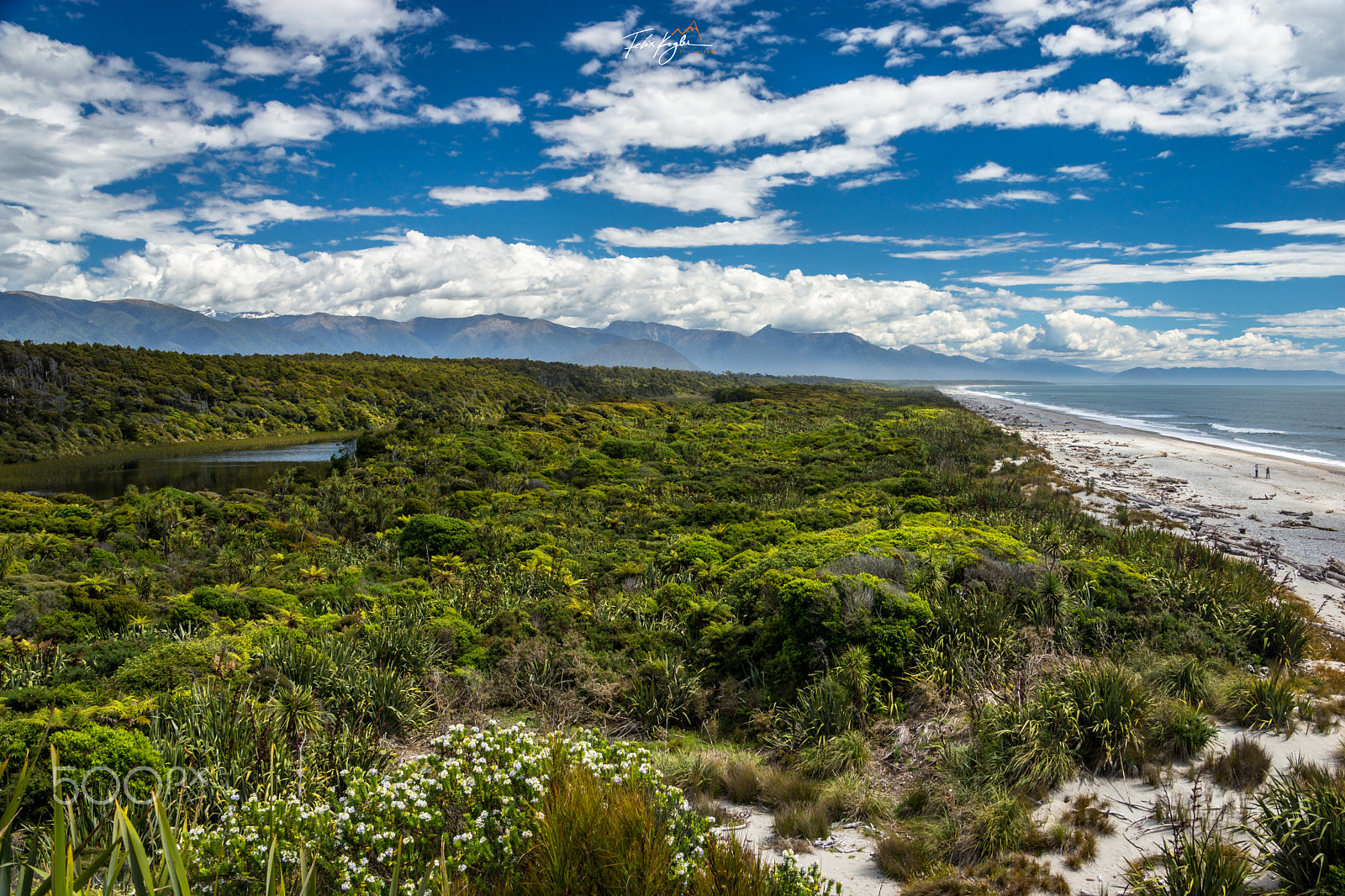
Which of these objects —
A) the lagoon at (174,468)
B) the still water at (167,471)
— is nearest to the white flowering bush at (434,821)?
the still water at (167,471)

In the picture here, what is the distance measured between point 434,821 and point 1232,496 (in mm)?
30668

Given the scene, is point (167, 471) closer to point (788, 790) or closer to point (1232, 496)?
point (788, 790)

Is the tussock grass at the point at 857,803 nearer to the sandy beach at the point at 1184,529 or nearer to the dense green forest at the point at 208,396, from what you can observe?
the sandy beach at the point at 1184,529

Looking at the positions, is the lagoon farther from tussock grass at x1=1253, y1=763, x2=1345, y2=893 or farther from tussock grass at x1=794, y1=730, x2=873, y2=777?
tussock grass at x1=1253, y1=763, x2=1345, y2=893

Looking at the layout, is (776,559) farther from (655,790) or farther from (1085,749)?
(655,790)

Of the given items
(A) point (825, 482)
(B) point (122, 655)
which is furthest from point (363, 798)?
(A) point (825, 482)

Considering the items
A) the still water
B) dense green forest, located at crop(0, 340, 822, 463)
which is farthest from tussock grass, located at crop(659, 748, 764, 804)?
dense green forest, located at crop(0, 340, 822, 463)

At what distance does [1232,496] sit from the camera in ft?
81.5

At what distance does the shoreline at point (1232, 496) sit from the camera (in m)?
15.5

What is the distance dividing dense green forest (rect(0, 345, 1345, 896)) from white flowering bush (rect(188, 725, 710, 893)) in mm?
28

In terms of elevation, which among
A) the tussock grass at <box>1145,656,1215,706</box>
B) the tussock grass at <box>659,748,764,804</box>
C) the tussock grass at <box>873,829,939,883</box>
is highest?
the tussock grass at <box>1145,656,1215,706</box>

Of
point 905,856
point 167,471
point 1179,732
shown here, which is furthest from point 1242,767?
point 167,471

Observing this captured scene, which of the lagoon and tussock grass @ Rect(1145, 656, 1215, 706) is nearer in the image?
tussock grass @ Rect(1145, 656, 1215, 706)

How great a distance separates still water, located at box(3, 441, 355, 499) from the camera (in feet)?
122
